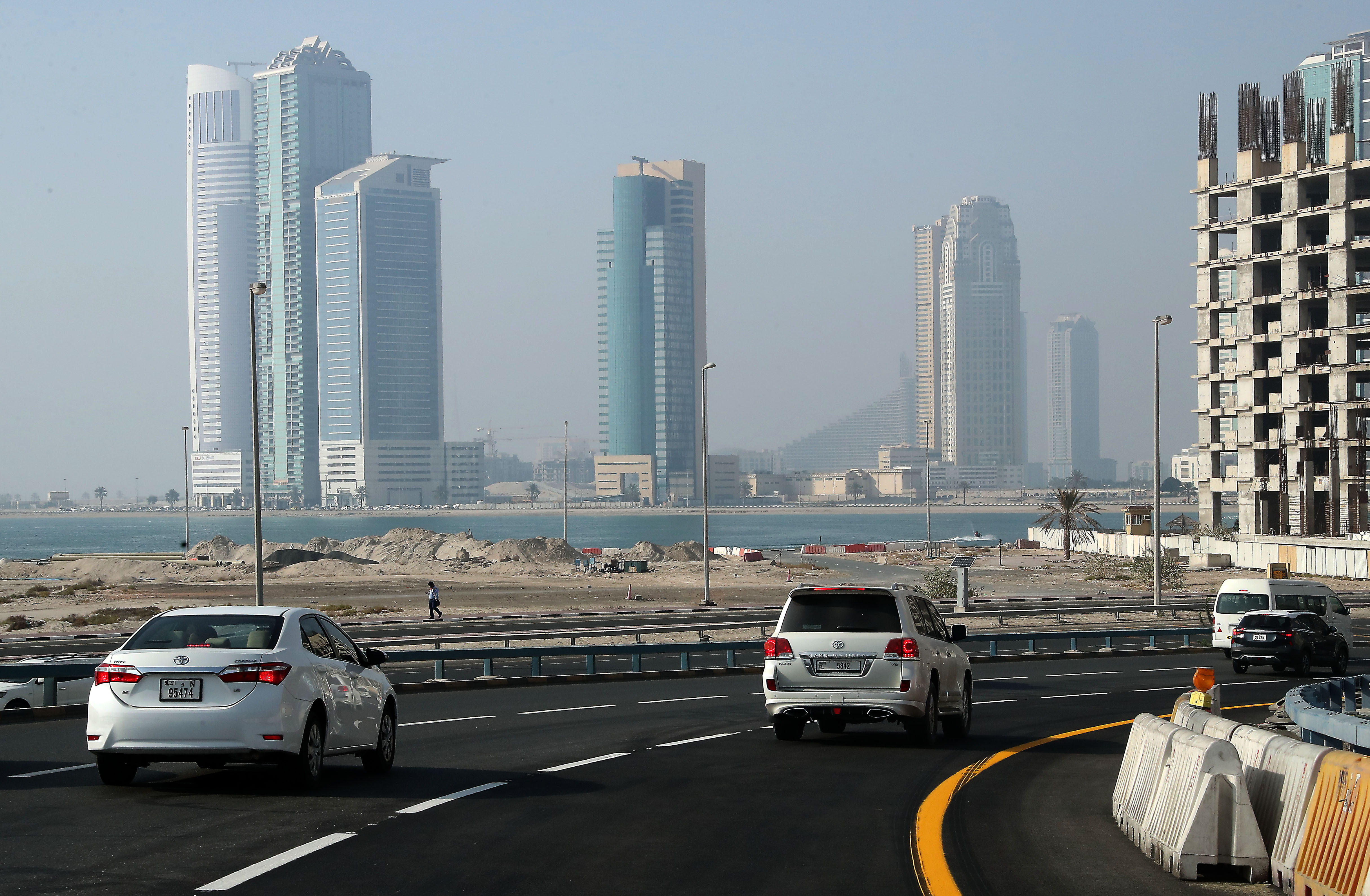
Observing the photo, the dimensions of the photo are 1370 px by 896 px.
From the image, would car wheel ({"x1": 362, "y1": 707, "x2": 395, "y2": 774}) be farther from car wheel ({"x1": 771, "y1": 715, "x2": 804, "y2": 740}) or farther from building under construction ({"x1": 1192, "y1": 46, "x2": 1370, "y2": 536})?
building under construction ({"x1": 1192, "y1": 46, "x2": 1370, "y2": 536})

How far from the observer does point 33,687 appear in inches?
829

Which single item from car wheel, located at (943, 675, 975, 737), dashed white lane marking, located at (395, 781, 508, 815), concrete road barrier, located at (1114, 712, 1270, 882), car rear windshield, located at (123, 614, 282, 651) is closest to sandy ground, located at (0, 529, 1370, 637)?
car wheel, located at (943, 675, 975, 737)

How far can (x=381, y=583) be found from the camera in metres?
76.4

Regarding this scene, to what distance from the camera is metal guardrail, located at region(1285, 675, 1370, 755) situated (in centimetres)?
1295

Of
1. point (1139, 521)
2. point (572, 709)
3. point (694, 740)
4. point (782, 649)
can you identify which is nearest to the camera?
point (782, 649)

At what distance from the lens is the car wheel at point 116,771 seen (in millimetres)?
11828

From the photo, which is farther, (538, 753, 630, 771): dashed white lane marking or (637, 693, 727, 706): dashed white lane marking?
A: (637, 693, 727, 706): dashed white lane marking

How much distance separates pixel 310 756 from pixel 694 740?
585 cm

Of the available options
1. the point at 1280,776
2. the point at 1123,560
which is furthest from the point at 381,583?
the point at 1280,776

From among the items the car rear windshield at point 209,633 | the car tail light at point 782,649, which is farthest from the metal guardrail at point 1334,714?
the car rear windshield at point 209,633

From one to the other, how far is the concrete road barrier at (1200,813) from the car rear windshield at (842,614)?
588cm

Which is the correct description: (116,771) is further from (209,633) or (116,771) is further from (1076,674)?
(1076,674)

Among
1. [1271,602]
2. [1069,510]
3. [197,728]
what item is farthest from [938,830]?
[1069,510]

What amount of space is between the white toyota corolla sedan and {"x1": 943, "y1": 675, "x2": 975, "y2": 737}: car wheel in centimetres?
788
